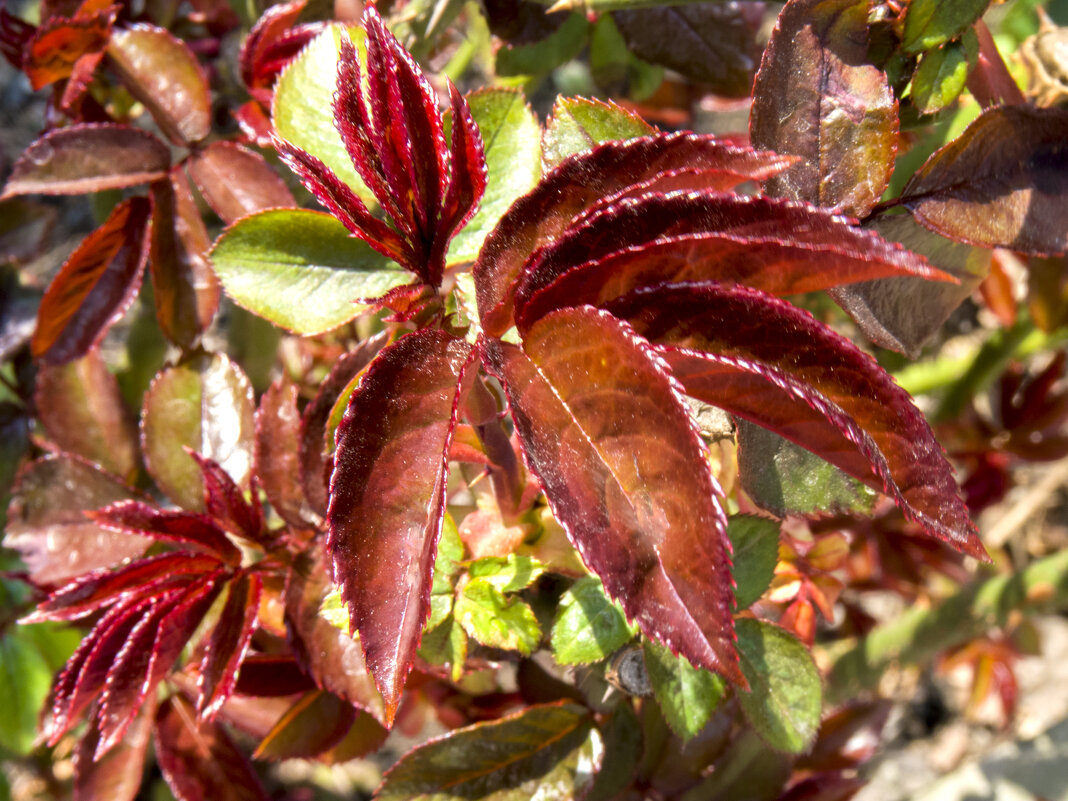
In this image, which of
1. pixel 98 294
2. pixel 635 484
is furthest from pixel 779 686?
pixel 98 294

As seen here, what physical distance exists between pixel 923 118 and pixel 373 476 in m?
0.60

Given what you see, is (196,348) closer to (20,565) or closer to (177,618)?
(177,618)

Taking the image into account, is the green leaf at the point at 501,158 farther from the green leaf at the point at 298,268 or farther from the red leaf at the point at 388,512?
Answer: the red leaf at the point at 388,512

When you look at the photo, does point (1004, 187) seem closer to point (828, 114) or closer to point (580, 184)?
point (828, 114)

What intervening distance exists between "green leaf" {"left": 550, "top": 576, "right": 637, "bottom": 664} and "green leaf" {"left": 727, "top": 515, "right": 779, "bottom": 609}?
0.10m

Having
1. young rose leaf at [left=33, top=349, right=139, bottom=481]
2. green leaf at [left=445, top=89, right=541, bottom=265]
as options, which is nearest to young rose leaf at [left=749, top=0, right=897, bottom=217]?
green leaf at [left=445, top=89, right=541, bottom=265]

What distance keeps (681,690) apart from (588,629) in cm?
10

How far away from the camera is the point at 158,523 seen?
2.53ft

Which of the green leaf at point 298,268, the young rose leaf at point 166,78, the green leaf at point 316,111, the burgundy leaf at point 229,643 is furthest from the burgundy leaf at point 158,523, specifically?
the young rose leaf at point 166,78

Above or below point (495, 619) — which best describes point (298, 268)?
above

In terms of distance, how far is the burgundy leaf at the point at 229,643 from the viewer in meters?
0.73

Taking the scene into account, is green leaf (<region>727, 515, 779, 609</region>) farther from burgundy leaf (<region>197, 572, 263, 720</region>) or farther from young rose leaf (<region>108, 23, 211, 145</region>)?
young rose leaf (<region>108, 23, 211, 145</region>)

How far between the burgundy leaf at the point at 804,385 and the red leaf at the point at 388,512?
0.42 ft

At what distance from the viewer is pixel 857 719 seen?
1097 millimetres
